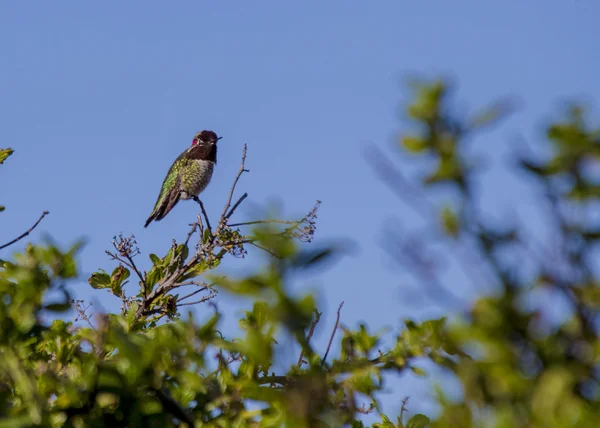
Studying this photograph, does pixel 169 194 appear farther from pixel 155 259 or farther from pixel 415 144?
pixel 415 144

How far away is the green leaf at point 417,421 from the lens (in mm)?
2762

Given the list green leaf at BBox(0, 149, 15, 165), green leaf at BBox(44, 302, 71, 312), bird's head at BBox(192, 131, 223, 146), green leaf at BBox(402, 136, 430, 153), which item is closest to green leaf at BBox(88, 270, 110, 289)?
green leaf at BBox(0, 149, 15, 165)

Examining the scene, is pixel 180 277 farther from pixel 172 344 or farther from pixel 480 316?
pixel 480 316

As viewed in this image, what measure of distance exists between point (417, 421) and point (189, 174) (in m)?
8.87

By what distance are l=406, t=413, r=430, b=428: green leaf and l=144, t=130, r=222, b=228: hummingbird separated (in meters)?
8.15

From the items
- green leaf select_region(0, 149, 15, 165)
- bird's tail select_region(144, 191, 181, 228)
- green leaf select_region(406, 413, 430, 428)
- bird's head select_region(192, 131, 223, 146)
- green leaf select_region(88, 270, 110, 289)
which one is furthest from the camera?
bird's head select_region(192, 131, 223, 146)

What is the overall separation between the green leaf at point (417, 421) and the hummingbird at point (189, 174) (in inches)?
321

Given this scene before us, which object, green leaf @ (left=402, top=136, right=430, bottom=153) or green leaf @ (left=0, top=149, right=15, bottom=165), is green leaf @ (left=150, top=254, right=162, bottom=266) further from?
green leaf @ (left=402, top=136, right=430, bottom=153)

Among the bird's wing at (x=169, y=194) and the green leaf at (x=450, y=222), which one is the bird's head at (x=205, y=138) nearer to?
the bird's wing at (x=169, y=194)

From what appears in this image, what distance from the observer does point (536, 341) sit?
1207mm

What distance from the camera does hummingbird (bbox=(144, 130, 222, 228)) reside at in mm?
11008

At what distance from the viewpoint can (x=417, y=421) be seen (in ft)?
9.17

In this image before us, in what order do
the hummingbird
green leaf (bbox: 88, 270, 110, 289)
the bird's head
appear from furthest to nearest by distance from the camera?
1. the bird's head
2. the hummingbird
3. green leaf (bbox: 88, 270, 110, 289)

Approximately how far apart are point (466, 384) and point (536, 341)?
0.39 feet
